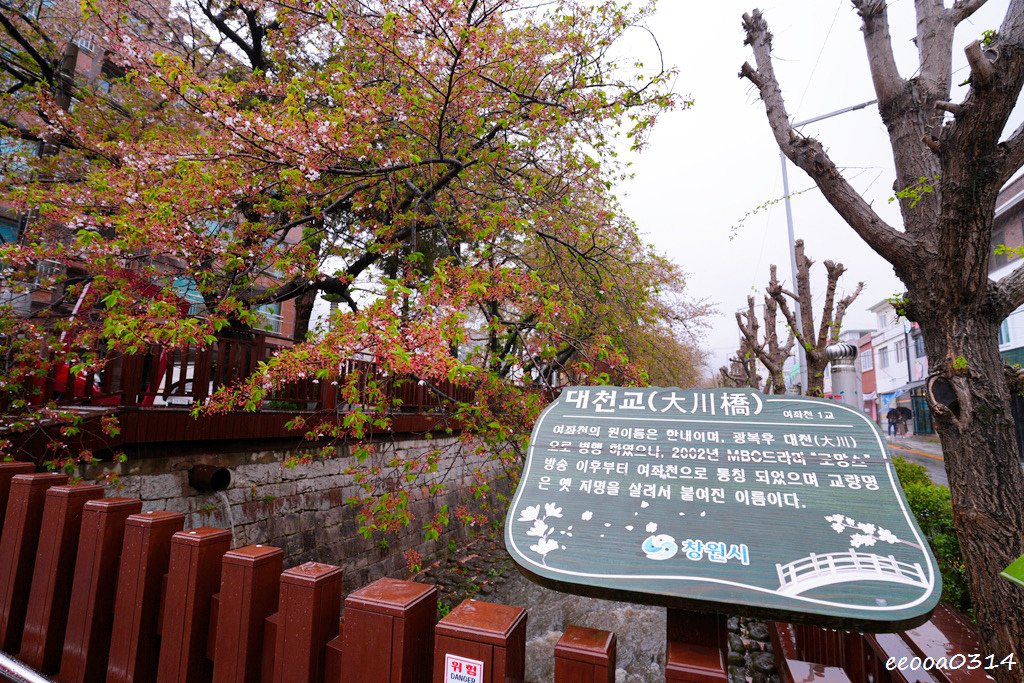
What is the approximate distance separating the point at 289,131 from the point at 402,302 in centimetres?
213

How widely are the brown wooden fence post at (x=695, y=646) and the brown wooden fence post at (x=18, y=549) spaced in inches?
103

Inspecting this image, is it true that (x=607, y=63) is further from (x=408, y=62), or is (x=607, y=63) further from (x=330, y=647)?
(x=330, y=647)

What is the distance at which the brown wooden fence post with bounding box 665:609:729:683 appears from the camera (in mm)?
1289

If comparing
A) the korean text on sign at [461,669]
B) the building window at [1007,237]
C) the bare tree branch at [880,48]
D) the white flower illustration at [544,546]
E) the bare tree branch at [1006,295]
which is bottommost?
the korean text on sign at [461,669]

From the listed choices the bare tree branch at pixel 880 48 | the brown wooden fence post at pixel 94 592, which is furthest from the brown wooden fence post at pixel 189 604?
the bare tree branch at pixel 880 48

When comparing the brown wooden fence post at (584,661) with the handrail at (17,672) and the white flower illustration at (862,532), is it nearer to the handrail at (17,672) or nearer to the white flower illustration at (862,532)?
the white flower illustration at (862,532)

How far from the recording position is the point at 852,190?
3604mm

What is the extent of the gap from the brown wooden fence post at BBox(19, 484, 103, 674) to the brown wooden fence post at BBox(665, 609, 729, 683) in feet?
7.58

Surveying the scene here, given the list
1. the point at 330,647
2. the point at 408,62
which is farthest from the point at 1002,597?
the point at 408,62

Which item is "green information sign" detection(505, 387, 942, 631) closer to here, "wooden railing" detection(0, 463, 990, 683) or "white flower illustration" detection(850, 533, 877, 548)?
"white flower illustration" detection(850, 533, 877, 548)

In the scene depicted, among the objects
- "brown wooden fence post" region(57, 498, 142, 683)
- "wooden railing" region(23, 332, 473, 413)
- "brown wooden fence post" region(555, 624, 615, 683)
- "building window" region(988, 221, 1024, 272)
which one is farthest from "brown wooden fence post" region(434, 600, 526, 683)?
"building window" region(988, 221, 1024, 272)

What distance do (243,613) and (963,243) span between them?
3870 millimetres

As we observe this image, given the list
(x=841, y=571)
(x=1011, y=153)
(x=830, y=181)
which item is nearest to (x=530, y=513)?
(x=841, y=571)

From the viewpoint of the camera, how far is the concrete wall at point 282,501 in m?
4.67
